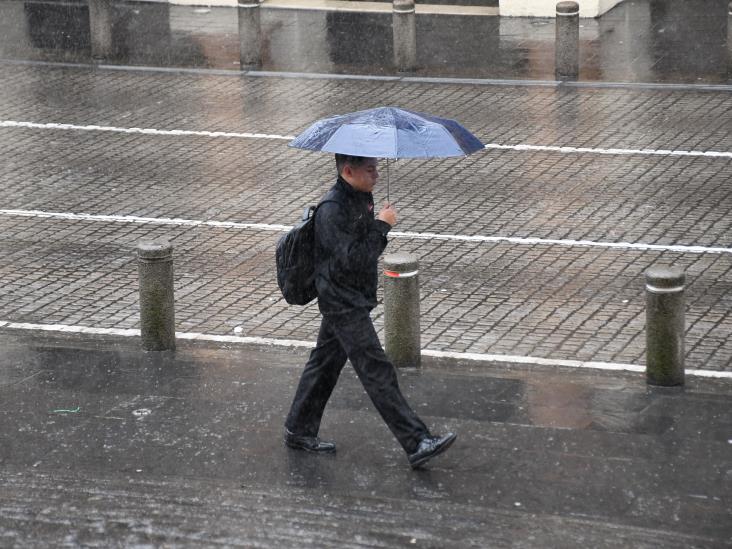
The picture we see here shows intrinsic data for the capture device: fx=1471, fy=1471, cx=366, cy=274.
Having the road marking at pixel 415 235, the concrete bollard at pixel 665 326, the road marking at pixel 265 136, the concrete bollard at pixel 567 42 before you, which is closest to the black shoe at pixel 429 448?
the concrete bollard at pixel 665 326

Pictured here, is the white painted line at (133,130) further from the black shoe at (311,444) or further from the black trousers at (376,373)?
the black trousers at (376,373)

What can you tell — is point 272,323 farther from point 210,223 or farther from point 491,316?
point 210,223

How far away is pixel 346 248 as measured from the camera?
24.9 feet

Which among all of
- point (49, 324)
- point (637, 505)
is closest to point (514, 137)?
point (49, 324)

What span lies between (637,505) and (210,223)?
642 centimetres

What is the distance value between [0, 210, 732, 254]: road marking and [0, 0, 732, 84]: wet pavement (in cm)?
613

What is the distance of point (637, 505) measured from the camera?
7324 millimetres

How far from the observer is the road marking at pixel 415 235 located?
11945 millimetres

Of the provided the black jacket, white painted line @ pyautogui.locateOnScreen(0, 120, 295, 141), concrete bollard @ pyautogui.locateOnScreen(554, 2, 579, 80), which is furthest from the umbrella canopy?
concrete bollard @ pyautogui.locateOnScreen(554, 2, 579, 80)

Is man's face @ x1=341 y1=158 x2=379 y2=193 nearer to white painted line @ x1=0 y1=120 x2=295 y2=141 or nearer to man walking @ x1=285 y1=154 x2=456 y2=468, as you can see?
man walking @ x1=285 y1=154 x2=456 y2=468

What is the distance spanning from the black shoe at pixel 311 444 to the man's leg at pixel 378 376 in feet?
1.61

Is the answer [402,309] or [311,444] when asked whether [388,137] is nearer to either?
[311,444]

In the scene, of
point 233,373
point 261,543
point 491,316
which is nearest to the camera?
point 261,543

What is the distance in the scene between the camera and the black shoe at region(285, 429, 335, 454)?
26.6ft
